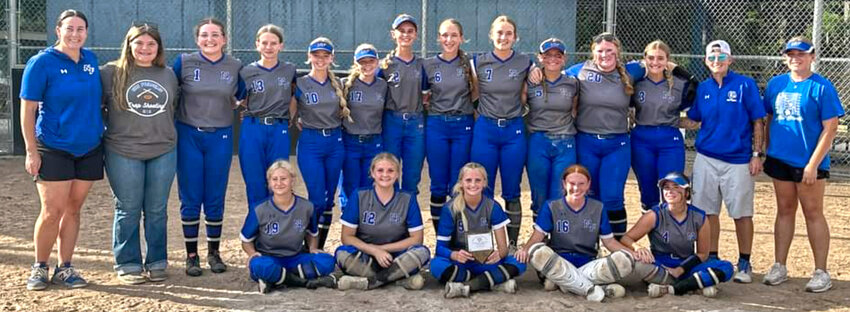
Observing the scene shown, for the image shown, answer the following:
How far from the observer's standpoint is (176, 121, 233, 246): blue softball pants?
19.0ft

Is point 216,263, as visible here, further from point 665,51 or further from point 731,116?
point 731,116

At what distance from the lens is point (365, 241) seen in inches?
226

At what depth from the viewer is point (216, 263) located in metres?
6.01

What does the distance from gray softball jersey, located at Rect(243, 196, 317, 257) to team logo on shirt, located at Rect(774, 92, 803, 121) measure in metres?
3.14

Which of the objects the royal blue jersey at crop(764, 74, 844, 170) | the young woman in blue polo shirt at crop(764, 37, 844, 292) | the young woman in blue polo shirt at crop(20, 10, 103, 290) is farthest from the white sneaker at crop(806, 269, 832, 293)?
the young woman in blue polo shirt at crop(20, 10, 103, 290)

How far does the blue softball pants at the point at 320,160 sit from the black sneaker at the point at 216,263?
736 mm

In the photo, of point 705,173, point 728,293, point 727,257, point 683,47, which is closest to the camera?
point 728,293

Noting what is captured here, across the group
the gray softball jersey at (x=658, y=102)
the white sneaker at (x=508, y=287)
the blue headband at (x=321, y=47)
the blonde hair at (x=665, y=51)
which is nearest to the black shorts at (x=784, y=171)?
the gray softball jersey at (x=658, y=102)

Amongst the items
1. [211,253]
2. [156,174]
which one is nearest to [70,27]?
[156,174]

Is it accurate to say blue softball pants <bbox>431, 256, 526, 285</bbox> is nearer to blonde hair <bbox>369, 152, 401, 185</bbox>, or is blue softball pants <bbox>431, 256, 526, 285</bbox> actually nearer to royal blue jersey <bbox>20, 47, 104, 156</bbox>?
blonde hair <bbox>369, 152, 401, 185</bbox>

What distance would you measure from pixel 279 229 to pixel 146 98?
1.15 metres

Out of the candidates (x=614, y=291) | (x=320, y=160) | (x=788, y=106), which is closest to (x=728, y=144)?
(x=788, y=106)

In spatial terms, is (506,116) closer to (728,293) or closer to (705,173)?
(705,173)

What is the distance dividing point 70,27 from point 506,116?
2.83 metres
